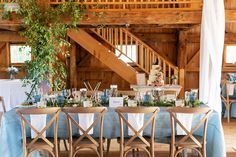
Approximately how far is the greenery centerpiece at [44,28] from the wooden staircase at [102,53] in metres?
1.60

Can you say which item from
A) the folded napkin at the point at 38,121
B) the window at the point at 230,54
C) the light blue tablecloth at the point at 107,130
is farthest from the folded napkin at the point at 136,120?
the window at the point at 230,54

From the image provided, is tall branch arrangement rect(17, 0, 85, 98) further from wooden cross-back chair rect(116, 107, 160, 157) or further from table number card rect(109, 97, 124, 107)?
wooden cross-back chair rect(116, 107, 160, 157)

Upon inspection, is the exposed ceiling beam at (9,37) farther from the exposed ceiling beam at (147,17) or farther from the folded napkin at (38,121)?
the folded napkin at (38,121)

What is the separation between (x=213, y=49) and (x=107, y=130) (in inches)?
92.0

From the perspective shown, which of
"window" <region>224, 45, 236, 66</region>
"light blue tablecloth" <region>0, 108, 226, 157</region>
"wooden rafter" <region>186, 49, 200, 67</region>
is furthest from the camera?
"window" <region>224, 45, 236, 66</region>

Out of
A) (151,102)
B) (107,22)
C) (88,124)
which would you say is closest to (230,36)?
(107,22)

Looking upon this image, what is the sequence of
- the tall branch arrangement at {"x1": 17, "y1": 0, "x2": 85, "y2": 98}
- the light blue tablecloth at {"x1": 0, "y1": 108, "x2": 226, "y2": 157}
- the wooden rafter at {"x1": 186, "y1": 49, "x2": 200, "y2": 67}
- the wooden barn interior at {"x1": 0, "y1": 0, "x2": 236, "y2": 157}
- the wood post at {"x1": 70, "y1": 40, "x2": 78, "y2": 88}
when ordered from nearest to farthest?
the light blue tablecloth at {"x1": 0, "y1": 108, "x2": 226, "y2": 157} → the tall branch arrangement at {"x1": 17, "y1": 0, "x2": 85, "y2": 98} → the wooden barn interior at {"x1": 0, "y1": 0, "x2": 236, "y2": 157} → the wood post at {"x1": 70, "y1": 40, "x2": 78, "y2": 88} → the wooden rafter at {"x1": 186, "y1": 49, "x2": 200, "y2": 67}

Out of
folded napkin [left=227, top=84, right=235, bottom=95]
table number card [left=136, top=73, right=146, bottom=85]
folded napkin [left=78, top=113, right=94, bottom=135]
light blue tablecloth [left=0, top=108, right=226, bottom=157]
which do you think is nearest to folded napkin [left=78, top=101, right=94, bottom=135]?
folded napkin [left=78, top=113, right=94, bottom=135]

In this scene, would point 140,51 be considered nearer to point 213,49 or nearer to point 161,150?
point 213,49

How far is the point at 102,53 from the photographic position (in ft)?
27.3

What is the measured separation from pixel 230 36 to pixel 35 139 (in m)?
7.89

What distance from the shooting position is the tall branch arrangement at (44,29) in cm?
626

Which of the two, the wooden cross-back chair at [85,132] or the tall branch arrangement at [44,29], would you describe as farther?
the tall branch arrangement at [44,29]

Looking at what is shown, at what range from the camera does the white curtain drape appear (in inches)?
205
